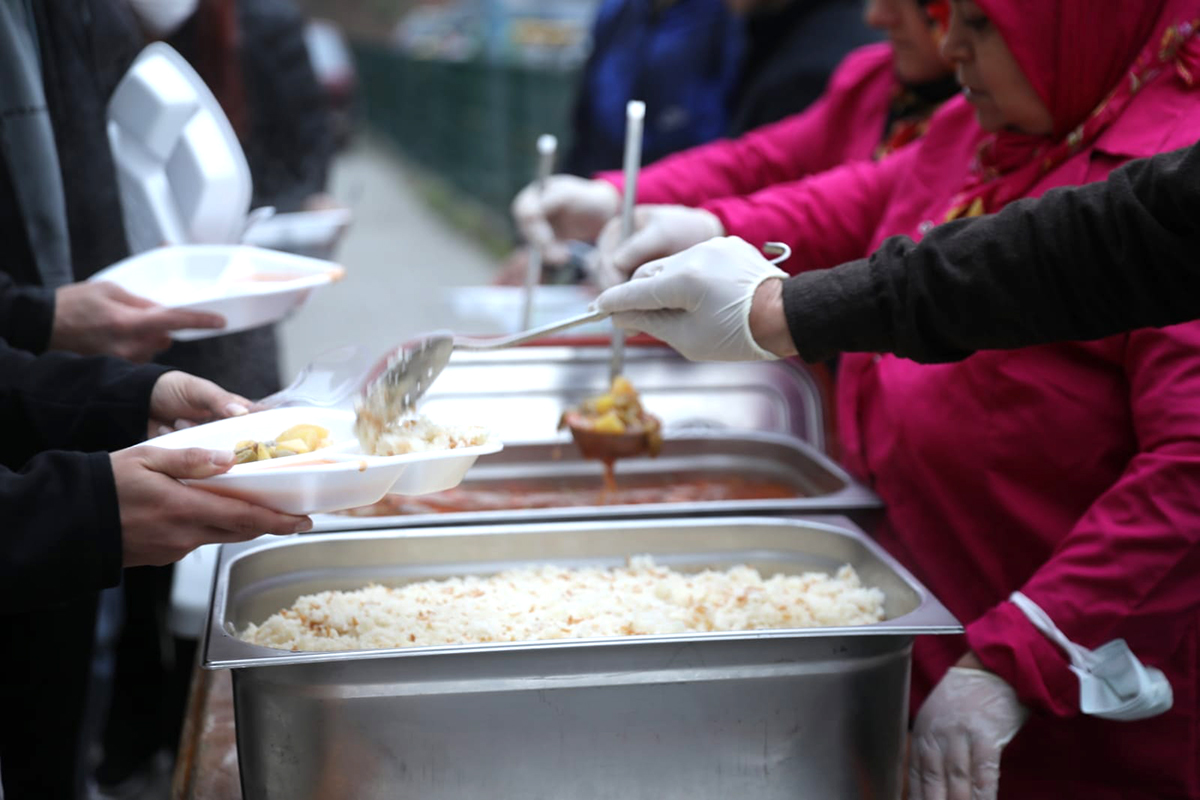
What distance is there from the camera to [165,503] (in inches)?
39.6

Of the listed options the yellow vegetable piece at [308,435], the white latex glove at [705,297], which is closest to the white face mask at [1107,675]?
the white latex glove at [705,297]

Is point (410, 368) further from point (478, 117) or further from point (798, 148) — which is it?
point (478, 117)

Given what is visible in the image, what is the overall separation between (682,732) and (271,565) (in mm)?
624

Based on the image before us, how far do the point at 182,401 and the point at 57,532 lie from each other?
1.25 feet

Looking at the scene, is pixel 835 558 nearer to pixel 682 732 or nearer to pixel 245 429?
pixel 682 732

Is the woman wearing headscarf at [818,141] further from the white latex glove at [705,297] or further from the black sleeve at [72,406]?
the black sleeve at [72,406]

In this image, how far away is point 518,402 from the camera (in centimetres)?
213

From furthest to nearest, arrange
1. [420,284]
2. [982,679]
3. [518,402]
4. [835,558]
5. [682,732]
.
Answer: [420,284] < [518,402] < [835,558] < [982,679] < [682,732]

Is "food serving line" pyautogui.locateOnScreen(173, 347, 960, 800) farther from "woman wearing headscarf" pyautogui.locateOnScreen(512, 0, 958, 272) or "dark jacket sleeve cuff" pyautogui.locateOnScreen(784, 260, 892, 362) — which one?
"woman wearing headscarf" pyautogui.locateOnScreen(512, 0, 958, 272)

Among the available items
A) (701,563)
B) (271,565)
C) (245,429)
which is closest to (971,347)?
(701,563)

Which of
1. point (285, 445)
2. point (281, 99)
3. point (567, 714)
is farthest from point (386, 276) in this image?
point (567, 714)

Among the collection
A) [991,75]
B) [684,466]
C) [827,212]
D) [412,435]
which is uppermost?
[991,75]

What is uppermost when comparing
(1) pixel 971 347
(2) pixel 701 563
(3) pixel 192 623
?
(1) pixel 971 347

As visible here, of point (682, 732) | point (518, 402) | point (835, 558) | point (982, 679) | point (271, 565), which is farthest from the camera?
point (518, 402)
